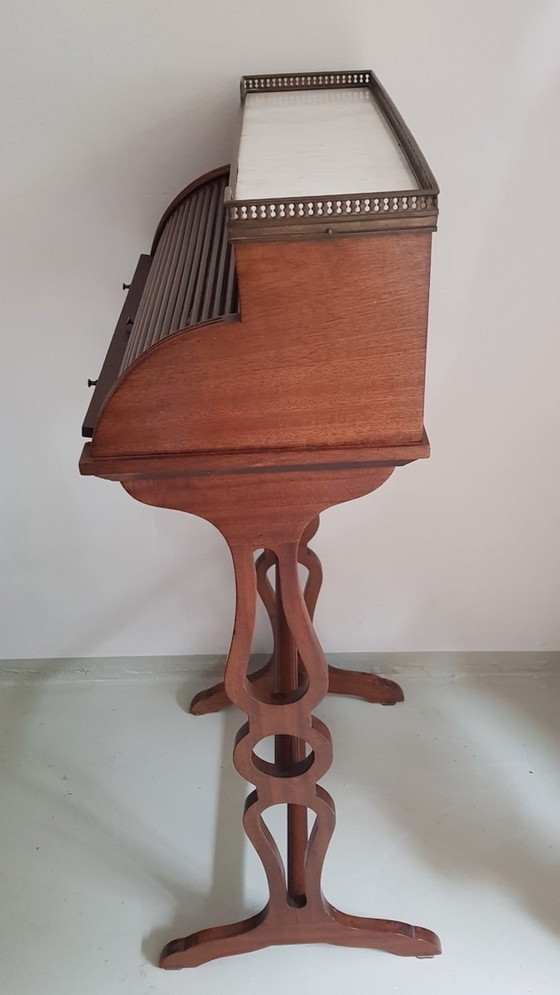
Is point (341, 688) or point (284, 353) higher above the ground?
point (284, 353)

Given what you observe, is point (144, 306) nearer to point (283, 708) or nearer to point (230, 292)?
point (230, 292)

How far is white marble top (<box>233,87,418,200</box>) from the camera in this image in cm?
71

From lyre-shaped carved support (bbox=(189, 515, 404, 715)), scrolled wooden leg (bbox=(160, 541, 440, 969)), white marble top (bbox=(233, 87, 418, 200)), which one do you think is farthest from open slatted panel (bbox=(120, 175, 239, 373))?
lyre-shaped carved support (bbox=(189, 515, 404, 715))

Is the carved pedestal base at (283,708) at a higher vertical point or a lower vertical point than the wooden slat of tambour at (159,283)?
lower

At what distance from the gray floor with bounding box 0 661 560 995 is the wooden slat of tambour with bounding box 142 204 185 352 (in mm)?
1030

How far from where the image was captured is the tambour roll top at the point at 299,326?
666 mm

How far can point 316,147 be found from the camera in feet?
2.72

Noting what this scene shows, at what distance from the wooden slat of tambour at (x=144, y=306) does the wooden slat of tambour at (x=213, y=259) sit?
0.09 m

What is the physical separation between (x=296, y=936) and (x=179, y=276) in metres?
1.05

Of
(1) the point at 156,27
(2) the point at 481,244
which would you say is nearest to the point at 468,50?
(2) the point at 481,244

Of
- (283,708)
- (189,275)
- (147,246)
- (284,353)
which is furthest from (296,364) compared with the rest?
(147,246)

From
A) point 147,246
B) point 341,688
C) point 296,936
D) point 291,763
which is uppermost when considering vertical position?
point 147,246

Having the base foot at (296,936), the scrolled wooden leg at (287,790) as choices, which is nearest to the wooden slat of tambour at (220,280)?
the scrolled wooden leg at (287,790)

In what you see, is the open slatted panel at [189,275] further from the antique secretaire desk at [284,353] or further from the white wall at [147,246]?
the white wall at [147,246]
